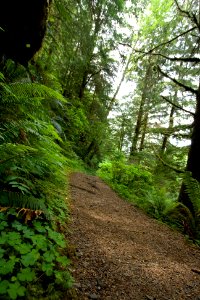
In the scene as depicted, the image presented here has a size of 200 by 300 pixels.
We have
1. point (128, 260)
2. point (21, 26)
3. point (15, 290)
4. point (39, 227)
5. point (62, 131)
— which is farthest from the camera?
point (62, 131)

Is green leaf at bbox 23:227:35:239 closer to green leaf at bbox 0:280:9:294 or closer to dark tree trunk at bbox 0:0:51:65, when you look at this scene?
green leaf at bbox 0:280:9:294

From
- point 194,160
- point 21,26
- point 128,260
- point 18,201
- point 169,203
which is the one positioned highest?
point 21,26

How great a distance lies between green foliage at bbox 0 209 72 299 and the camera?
1640 mm

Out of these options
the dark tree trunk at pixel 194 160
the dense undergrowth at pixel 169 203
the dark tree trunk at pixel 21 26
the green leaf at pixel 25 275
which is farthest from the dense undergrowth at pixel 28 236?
the dark tree trunk at pixel 194 160

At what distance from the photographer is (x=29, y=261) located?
181 centimetres

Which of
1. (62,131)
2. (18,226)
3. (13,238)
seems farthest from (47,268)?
(62,131)

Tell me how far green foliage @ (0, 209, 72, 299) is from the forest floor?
0.94ft

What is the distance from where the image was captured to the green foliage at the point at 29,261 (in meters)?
1.64

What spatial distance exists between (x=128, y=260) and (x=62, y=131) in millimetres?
6425

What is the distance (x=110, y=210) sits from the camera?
5.30 meters

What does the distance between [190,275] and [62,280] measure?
181 cm

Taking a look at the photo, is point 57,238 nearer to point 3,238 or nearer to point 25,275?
point 3,238

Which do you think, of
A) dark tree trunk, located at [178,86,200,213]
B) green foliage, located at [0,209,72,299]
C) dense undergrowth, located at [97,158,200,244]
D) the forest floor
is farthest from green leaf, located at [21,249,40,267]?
dark tree trunk, located at [178,86,200,213]

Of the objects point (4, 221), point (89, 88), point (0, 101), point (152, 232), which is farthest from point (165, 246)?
point (89, 88)
